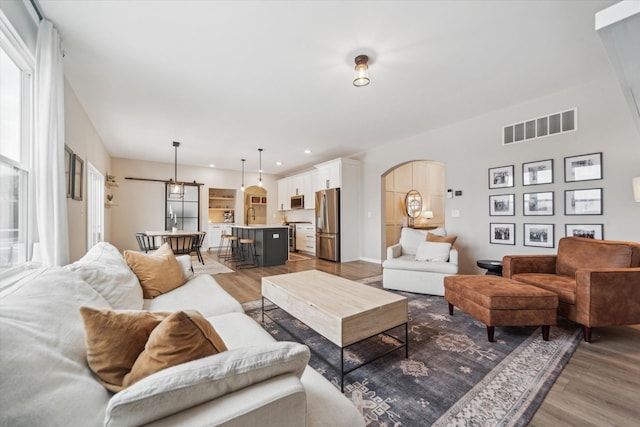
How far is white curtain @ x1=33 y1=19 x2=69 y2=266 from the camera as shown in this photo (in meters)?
1.90

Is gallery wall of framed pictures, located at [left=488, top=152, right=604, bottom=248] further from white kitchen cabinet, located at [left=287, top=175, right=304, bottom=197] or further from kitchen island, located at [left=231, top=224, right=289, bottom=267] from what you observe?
white kitchen cabinet, located at [left=287, top=175, right=304, bottom=197]

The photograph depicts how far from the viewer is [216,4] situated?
1.92 meters

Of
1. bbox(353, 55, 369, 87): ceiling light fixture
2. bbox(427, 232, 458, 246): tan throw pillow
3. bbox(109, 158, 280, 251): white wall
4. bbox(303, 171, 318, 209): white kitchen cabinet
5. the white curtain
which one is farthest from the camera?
bbox(303, 171, 318, 209): white kitchen cabinet

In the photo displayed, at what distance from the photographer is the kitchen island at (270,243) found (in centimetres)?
561

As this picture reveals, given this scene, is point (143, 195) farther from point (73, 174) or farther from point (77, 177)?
point (73, 174)

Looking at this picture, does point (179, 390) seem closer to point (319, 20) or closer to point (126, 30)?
point (319, 20)

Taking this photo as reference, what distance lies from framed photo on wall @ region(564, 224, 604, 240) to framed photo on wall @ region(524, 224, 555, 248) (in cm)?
18

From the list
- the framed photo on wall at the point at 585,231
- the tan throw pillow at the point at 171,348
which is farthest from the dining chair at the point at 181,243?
the framed photo on wall at the point at 585,231

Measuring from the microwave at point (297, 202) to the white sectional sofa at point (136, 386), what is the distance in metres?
6.89

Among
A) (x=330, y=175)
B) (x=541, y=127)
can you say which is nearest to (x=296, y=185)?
(x=330, y=175)

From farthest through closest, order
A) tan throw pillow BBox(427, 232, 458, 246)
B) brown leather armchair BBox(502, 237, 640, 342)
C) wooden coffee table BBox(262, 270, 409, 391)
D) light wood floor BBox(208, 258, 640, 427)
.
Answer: tan throw pillow BBox(427, 232, 458, 246), brown leather armchair BBox(502, 237, 640, 342), wooden coffee table BBox(262, 270, 409, 391), light wood floor BBox(208, 258, 640, 427)

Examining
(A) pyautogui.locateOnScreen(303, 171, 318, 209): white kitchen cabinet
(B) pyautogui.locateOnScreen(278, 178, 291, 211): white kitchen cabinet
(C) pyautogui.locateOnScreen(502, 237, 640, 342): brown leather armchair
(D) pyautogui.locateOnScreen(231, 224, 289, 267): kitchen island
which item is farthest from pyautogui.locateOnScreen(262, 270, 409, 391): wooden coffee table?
(B) pyautogui.locateOnScreen(278, 178, 291, 211): white kitchen cabinet

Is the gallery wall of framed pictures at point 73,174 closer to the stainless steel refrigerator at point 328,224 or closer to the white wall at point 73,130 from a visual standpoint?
the white wall at point 73,130

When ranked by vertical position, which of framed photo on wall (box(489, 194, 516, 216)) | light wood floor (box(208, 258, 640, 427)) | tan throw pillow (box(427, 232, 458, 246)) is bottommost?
light wood floor (box(208, 258, 640, 427))
